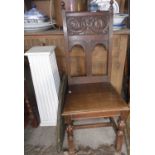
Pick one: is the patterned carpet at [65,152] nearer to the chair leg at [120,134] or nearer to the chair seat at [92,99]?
the chair leg at [120,134]

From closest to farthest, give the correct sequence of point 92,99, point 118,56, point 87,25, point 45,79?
point 92,99 < point 87,25 < point 45,79 < point 118,56

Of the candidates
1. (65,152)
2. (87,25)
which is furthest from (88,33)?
(65,152)

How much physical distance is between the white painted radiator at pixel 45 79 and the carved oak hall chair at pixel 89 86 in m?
0.16

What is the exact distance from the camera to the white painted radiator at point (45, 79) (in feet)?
4.64

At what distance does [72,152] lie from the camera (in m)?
1.31

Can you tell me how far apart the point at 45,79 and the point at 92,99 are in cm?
48

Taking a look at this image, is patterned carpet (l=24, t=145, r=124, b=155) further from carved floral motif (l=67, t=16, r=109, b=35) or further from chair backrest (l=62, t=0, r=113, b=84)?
carved floral motif (l=67, t=16, r=109, b=35)

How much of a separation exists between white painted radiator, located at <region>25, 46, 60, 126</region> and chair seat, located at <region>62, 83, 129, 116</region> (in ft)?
0.68

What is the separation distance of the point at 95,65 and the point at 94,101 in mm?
555

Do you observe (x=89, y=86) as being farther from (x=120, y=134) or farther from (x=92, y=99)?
(x=120, y=134)

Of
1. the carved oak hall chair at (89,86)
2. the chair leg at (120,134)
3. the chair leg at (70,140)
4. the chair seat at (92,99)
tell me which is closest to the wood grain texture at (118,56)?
the carved oak hall chair at (89,86)

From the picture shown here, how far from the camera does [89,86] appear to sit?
1.43m

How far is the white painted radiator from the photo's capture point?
4.64ft
